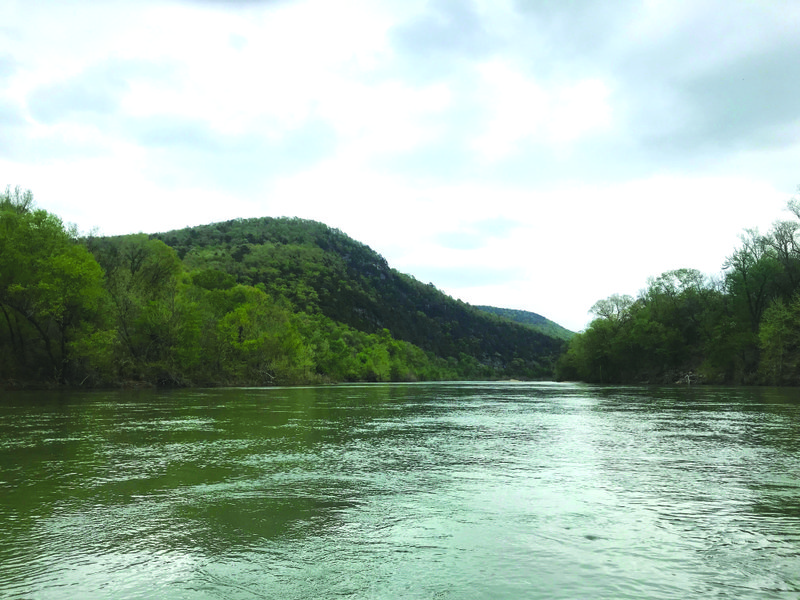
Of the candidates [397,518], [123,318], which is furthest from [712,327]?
[397,518]

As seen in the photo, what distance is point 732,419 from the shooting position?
78.3 feet

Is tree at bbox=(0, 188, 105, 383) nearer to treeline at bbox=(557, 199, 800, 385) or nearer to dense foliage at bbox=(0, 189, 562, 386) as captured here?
dense foliage at bbox=(0, 189, 562, 386)

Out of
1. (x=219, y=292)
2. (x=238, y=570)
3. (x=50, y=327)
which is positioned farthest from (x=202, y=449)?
(x=219, y=292)

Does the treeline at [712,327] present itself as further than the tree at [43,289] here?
Yes

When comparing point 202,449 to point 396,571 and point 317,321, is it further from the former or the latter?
point 317,321

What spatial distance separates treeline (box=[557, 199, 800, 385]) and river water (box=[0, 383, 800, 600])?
64.1 m

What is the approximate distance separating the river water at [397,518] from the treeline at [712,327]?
210 feet

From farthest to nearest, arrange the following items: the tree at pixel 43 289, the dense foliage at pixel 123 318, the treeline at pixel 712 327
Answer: the treeline at pixel 712 327
the dense foliage at pixel 123 318
the tree at pixel 43 289

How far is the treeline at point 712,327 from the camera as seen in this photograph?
231 ft

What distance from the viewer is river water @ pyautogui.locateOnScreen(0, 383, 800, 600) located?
5883 millimetres

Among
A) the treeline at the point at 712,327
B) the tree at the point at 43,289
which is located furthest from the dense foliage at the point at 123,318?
the treeline at the point at 712,327

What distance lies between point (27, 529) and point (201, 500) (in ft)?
8.12

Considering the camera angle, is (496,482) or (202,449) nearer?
(496,482)

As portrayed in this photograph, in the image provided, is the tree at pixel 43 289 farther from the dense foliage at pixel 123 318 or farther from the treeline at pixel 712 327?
the treeline at pixel 712 327
